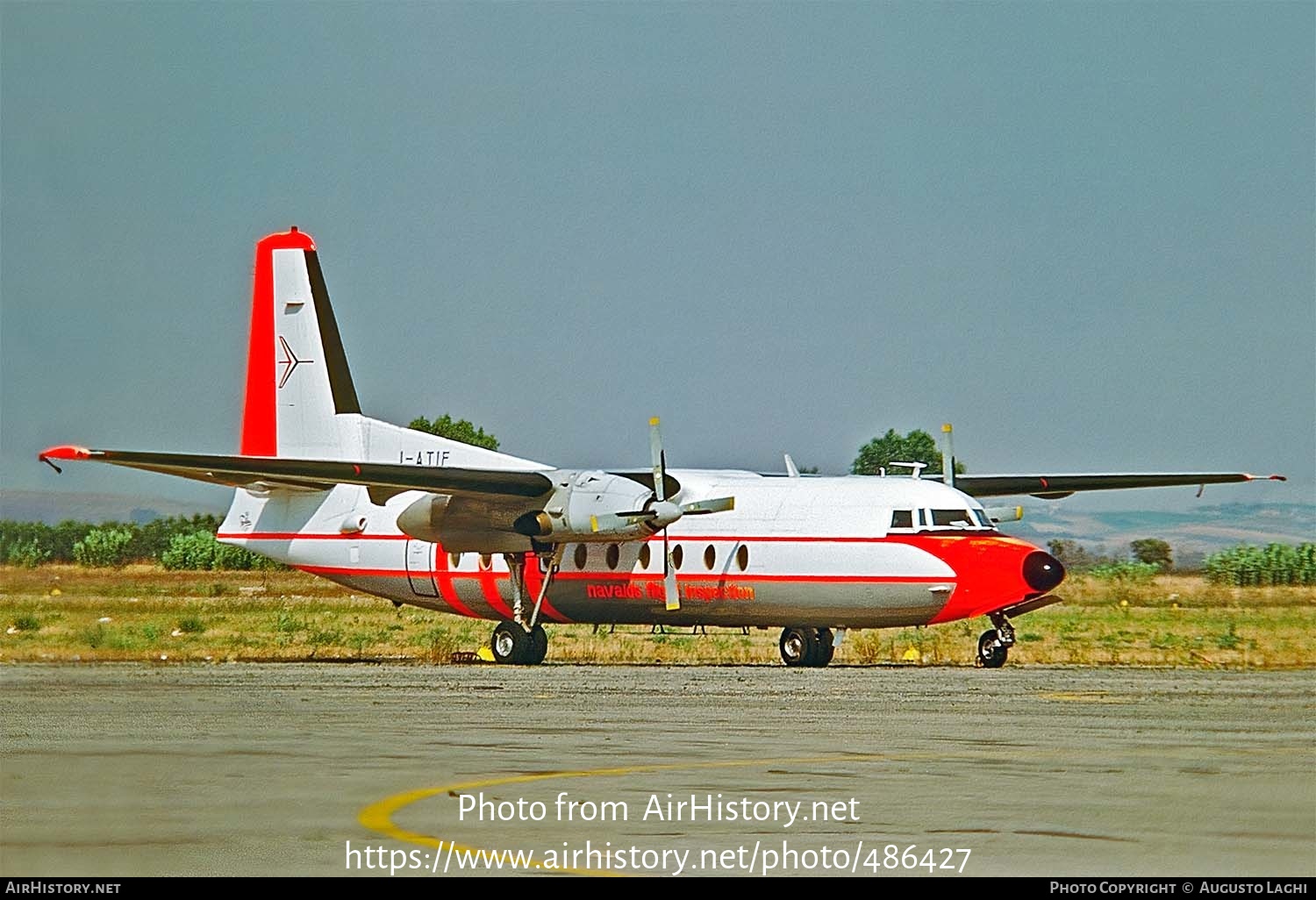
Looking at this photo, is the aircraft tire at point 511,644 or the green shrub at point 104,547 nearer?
the green shrub at point 104,547

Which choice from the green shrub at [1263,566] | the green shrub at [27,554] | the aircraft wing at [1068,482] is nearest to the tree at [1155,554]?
the green shrub at [1263,566]

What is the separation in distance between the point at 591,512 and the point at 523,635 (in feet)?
8.59

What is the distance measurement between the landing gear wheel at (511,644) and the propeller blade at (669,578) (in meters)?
2.41

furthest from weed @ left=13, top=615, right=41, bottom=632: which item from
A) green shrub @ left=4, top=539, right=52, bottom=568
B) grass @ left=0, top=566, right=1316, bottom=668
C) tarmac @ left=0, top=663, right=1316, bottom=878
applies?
green shrub @ left=4, top=539, right=52, bottom=568

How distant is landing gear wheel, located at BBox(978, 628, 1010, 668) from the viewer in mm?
28359

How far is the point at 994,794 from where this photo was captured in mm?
11977

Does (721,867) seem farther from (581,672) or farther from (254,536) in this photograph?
A: (254,536)

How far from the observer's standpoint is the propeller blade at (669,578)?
2995 centimetres

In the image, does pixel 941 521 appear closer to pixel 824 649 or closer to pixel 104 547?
pixel 824 649

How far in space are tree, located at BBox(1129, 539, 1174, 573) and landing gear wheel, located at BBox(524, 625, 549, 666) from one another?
39.2 metres

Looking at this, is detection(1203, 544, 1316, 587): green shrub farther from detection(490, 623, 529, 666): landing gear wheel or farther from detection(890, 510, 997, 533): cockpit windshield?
detection(490, 623, 529, 666): landing gear wheel

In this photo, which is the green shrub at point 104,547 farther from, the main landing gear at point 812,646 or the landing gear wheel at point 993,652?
the landing gear wheel at point 993,652

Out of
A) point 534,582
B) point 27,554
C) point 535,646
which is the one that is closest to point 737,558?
point 535,646

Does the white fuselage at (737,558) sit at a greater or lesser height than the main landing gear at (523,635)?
greater
